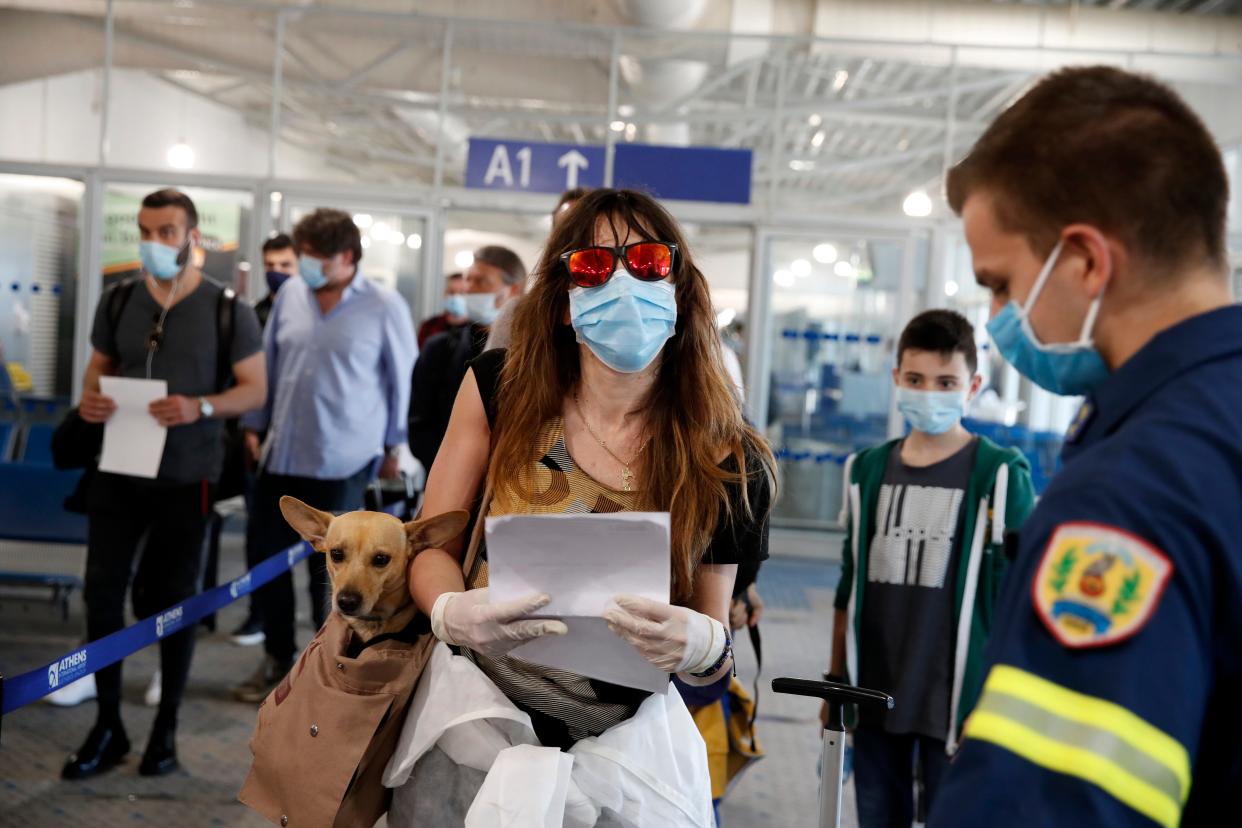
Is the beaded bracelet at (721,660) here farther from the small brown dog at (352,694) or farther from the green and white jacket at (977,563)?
the green and white jacket at (977,563)

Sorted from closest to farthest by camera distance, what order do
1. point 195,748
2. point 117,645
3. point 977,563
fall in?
point 117,645 → point 977,563 → point 195,748

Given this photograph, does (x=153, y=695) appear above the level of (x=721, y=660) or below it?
below

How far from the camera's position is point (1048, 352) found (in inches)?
37.8

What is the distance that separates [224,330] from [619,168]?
453cm

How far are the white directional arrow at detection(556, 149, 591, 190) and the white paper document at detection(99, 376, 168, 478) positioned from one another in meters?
4.69

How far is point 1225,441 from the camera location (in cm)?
75

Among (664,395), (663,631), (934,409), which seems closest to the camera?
(663,631)

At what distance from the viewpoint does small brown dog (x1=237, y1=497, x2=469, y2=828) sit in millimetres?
1457

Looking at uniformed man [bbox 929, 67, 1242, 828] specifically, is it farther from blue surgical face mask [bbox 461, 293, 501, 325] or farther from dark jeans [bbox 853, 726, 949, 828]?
blue surgical face mask [bbox 461, 293, 501, 325]

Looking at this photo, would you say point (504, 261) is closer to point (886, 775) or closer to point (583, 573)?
point (886, 775)

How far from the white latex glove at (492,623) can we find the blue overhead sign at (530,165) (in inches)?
255

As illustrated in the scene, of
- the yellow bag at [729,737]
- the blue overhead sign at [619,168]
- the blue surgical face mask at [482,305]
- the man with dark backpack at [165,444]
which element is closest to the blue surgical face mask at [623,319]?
the yellow bag at [729,737]

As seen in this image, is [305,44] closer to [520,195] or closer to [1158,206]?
[520,195]

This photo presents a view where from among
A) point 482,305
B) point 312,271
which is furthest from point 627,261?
point 312,271
